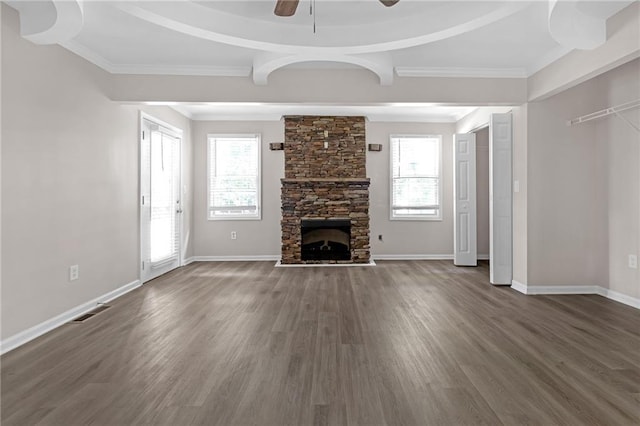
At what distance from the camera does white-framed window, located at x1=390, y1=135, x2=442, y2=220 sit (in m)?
6.95

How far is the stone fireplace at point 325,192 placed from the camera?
21.5 feet

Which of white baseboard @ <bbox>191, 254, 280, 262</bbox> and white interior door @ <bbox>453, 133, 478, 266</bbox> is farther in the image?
white baseboard @ <bbox>191, 254, 280, 262</bbox>

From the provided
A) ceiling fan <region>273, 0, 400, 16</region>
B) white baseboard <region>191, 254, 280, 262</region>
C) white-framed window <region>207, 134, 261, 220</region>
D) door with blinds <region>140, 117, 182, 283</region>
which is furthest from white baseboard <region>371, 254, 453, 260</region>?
ceiling fan <region>273, 0, 400, 16</region>

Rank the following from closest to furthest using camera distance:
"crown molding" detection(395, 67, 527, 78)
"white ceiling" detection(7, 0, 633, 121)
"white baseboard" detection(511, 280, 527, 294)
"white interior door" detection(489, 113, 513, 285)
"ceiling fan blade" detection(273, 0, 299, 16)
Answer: "ceiling fan blade" detection(273, 0, 299, 16) → "white ceiling" detection(7, 0, 633, 121) → "crown molding" detection(395, 67, 527, 78) → "white baseboard" detection(511, 280, 527, 294) → "white interior door" detection(489, 113, 513, 285)

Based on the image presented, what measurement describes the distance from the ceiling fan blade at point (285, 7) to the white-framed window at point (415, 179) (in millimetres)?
4564

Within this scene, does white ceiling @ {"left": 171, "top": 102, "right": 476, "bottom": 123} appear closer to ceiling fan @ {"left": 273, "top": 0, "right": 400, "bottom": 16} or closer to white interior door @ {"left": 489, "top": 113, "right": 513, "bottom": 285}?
white interior door @ {"left": 489, "top": 113, "right": 513, "bottom": 285}

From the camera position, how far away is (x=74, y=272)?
3.55m

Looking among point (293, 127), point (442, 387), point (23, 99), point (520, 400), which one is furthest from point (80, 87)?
point (520, 400)

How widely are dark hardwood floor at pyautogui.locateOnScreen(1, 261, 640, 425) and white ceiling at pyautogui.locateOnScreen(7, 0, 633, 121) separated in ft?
8.20

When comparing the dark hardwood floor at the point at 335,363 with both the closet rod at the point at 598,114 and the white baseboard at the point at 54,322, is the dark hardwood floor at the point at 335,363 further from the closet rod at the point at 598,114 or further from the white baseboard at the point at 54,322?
the closet rod at the point at 598,114

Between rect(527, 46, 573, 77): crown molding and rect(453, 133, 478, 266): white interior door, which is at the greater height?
rect(527, 46, 573, 77): crown molding

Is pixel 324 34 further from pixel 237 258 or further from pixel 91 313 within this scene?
pixel 237 258

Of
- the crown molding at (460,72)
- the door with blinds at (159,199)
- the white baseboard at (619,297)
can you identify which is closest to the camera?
the white baseboard at (619,297)

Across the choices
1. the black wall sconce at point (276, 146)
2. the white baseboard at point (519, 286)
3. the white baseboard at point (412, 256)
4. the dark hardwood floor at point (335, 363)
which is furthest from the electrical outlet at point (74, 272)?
the white baseboard at point (519, 286)
